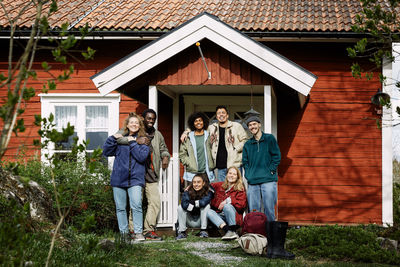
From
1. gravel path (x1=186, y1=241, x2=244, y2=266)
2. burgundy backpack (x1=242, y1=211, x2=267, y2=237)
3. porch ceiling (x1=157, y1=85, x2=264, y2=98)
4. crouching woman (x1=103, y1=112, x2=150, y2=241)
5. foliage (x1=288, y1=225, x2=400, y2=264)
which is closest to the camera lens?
gravel path (x1=186, y1=241, x2=244, y2=266)

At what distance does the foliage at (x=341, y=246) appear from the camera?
19.3 ft

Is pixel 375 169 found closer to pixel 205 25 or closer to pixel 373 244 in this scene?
pixel 373 244

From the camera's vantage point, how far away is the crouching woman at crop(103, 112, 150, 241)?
723 centimetres

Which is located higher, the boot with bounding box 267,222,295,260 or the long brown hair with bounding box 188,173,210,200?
the long brown hair with bounding box 188,173,210,200

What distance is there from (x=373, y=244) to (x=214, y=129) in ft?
9.49

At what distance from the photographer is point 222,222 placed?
737 centimetres

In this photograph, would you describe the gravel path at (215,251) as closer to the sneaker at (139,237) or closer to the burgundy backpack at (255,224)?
the burgundy backpack at (255,224)

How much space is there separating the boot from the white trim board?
2.44 meters

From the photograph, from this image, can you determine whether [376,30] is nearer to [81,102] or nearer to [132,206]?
[132,206]

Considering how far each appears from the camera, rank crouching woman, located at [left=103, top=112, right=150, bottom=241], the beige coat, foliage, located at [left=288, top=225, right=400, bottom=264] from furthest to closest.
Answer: the beige coat < crouching woman, located at [left=103, top=112, right=150, bottom=241] < foliage, located at [left=288, top=225, right=400, bottom=264]

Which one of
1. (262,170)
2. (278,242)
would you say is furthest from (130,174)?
(278,242)

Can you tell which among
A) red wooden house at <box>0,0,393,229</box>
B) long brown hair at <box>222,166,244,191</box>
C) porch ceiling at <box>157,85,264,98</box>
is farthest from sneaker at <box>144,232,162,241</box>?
porch ceiling at <box>157,85,264,98</box>

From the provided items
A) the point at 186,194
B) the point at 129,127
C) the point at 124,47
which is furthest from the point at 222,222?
the point at 124,47

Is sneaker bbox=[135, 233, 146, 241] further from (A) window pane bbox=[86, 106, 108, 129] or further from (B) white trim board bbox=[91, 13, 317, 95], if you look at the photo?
(A) window pane bbox=[86, 106, 108, 129]
